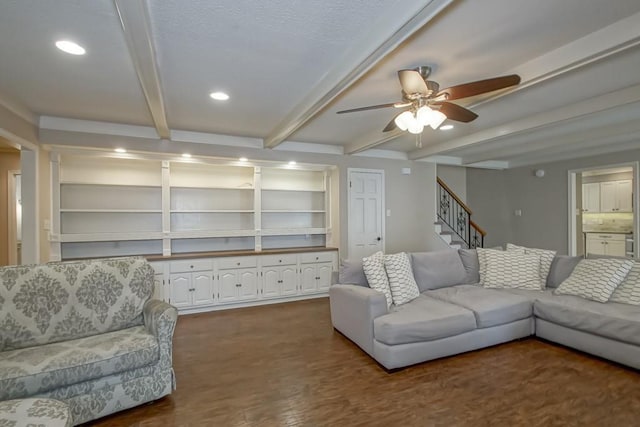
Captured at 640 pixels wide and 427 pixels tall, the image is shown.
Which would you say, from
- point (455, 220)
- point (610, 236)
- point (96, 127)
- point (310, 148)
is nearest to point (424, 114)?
point (310, 148)

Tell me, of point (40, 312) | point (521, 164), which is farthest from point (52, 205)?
point (521, 164)

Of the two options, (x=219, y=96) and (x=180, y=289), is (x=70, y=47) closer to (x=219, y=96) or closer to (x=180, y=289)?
(x=219, y=96)

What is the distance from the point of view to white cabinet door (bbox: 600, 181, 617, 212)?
7.02 metres

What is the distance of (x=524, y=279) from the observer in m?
3.62

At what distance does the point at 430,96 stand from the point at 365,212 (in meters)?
3.16

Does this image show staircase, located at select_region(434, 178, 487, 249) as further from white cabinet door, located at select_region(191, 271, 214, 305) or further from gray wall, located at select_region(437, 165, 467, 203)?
white cabinet door, located at select_region(191, 271, 214, 305)

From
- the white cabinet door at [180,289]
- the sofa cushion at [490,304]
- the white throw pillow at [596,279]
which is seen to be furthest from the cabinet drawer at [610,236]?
the white cabinet door at [180,289]

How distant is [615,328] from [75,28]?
15.1ft

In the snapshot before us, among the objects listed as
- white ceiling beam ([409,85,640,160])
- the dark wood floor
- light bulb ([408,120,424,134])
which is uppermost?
white ceiling beam ([409,85,640,160])

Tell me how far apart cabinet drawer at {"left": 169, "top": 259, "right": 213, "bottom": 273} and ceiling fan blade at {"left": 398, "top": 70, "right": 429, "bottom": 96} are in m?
3.44

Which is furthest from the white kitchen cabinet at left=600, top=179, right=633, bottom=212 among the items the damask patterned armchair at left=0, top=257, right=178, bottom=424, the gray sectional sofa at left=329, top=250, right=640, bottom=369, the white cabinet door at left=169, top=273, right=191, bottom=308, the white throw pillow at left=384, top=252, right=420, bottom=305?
the damask patterned armchair at left=0, top=257, right=178, bottom=424

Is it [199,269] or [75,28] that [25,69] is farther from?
[199,269]

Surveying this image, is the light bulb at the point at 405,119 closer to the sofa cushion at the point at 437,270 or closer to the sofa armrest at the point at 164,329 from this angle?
the sofa cushion at the point at 437,270

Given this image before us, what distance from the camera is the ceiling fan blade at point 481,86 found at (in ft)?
7.00
